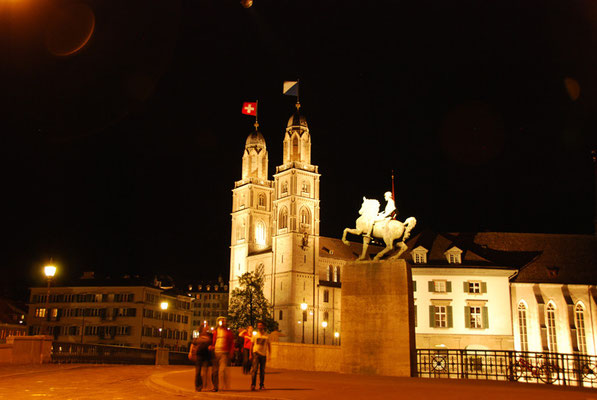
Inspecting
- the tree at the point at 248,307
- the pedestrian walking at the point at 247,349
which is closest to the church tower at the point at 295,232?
the tree at the point at 248,307

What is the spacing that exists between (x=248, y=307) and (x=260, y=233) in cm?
2745

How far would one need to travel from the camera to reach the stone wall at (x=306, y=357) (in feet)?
89.4

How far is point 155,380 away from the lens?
19.3 meters

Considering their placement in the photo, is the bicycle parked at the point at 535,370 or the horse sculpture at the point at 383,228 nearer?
the bicycle parked at the point at 535,370

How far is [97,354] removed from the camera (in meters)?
32.4

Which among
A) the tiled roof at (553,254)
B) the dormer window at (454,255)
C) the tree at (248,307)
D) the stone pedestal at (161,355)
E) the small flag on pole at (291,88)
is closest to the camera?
the stone pedestal at (161,355)

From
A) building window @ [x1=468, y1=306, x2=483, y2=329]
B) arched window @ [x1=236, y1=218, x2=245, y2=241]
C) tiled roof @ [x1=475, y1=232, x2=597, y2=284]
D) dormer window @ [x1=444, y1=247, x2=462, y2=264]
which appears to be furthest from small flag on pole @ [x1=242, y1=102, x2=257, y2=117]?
building window @ [x1=468, y1=306, x2=483, y2=329]

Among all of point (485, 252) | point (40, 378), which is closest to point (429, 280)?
point (485, 252)

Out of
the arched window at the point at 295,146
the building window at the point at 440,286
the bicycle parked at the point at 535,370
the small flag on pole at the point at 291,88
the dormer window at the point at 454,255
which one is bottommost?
the bicycle parked at the point at 535,370

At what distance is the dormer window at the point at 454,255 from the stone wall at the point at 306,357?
136ft

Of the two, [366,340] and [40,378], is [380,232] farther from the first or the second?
[40,378]

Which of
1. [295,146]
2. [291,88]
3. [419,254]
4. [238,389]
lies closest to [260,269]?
[295,146]

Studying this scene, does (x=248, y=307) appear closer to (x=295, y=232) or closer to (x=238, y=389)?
(x=295, y=232)

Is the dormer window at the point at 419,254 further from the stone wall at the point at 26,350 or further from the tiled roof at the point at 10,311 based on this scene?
the tiled roof at the point at 10,311
